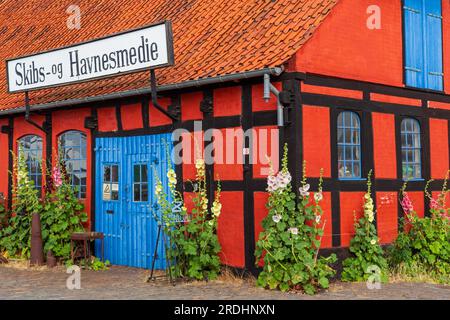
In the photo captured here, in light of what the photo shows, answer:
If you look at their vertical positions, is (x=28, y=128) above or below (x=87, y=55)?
below

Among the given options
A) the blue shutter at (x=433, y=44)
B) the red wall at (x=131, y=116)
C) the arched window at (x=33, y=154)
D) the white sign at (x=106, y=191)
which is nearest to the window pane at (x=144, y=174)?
the red wall at (x=131, y=116)

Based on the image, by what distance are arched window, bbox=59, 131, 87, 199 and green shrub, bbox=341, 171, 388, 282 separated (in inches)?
219

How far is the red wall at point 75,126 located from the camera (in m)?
12.8

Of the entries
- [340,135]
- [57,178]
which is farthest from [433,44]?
[57,178]

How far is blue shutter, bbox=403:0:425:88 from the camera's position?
11742 mm

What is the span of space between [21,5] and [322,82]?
1279 centimetres

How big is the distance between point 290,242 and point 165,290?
1.84 m

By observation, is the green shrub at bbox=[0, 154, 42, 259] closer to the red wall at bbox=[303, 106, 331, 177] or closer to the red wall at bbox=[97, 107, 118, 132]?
the red wall at bbox=[97, 107, 118, 132]

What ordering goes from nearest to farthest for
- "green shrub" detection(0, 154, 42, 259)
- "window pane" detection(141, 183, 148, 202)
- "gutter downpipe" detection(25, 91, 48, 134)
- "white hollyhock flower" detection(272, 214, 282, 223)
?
1. "white hollyhock flower" detection(272, 214, 282, 223)
2. "window pane" detection(141, 183, 148, 202)
3. "green shrub" detection(0, 154, 42, 259)
4. "gutter downpipe" detection(25, 91, 48, 134)

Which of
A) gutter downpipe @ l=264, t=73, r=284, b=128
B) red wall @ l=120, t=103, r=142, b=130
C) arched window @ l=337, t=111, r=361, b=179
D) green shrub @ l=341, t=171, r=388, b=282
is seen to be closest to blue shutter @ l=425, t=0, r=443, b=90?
arched window @ l=337, t=111, r=361, b=179

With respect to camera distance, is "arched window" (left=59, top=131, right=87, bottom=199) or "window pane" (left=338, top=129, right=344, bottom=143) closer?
"window pane" (left=338, top=129, right=344, bottom=143)

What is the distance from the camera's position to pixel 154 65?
10266mm

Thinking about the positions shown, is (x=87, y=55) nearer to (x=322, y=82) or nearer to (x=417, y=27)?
(x=322, y=82)

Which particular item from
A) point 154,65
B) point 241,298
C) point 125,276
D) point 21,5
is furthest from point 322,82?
point 21,5
